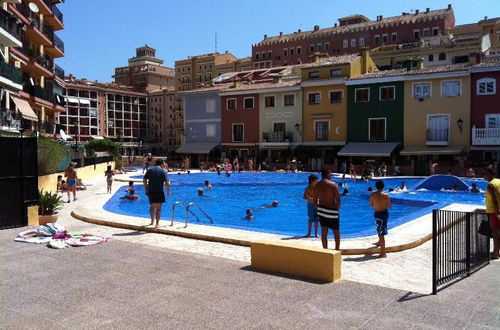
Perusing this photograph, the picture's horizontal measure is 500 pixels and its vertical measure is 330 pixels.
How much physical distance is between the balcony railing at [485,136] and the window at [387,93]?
7.30 m

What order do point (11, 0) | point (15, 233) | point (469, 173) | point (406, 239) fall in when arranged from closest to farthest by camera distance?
point (406, 239) → point (15, 233) → point (11, 0) → point (469, 173)

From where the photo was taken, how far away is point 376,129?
136 ft

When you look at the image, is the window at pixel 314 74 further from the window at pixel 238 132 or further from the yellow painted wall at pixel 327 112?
the window at pixel 238 132

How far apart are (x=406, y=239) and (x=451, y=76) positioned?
3131cm

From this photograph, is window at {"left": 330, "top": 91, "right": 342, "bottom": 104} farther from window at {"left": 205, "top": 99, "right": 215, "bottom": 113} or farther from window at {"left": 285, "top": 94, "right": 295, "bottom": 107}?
window at {"left": 205, "top": 99, "right": 215, "bottom": 113}

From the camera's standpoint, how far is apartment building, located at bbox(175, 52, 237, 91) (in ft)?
333

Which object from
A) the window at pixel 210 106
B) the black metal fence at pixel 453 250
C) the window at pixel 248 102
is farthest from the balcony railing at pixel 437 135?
the black metal fence at pixel 453 250

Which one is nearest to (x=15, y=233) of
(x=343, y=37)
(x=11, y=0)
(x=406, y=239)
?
(x=406, y=239)

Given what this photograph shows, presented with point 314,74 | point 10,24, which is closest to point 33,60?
point 10,24

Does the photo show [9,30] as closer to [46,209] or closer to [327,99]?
[46,209]

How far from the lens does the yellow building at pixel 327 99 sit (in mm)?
43094

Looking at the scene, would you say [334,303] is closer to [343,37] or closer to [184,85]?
[343,37]

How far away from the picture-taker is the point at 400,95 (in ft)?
131

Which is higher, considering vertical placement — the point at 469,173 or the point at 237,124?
the point at 237,124
